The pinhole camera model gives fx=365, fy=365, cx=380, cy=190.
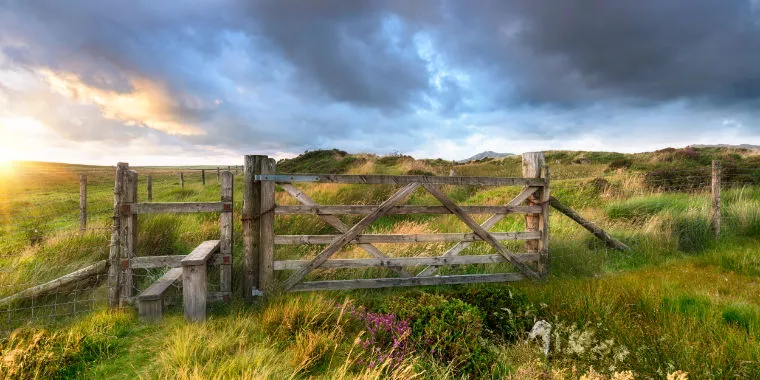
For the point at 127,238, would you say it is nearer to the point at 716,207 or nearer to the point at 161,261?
the point at 161,261

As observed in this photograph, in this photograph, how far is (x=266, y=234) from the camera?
17.3 feet

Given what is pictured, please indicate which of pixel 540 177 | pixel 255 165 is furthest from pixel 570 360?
pixel 255 165

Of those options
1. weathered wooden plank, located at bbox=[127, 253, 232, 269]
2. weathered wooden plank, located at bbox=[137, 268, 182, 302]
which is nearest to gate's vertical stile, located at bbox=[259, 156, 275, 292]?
weathered wooden plank, located at bbox=[127, 253, 232, 269]

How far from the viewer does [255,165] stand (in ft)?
17.5

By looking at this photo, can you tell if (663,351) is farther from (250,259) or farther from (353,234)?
(250,259)

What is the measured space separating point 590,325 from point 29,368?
569 centimetres

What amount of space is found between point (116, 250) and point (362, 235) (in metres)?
3.57

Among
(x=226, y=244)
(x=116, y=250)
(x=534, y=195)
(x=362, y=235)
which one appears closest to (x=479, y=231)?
(x=534, y=195)

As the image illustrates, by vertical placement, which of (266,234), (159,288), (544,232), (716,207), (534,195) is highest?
(534,195)

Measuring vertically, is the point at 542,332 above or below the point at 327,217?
below

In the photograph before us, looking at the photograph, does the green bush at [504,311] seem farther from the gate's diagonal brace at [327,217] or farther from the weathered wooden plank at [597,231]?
the weathered wooden plank at [597,231]

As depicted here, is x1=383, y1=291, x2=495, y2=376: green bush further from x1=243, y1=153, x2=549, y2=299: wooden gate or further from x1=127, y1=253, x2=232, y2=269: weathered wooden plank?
Answer: x1=127, y1=253, x2=232, y2=269: weathered wooden plank

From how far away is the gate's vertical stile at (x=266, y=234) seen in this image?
17.4 ft

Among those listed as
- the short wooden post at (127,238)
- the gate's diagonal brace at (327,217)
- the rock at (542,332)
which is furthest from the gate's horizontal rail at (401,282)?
the short wooden post at (127,238)
